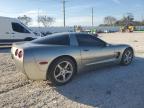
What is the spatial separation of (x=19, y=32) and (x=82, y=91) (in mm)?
11710

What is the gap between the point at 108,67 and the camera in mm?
8008

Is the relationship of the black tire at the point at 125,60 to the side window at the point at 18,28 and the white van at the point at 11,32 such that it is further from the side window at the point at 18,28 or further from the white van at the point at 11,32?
the side window at the point at 18,28

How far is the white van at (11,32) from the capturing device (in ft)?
53.4

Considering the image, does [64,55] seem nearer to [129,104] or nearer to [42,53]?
[42,53]

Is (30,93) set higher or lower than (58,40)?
lower

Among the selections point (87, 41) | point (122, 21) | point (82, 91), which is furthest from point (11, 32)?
point (122, 21)

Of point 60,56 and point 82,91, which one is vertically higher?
point 60,56

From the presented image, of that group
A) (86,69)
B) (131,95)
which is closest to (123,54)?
(86,69)

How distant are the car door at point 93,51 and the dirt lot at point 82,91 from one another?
0.43m

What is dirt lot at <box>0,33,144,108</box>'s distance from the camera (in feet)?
16.0

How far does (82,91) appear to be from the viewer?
18.5 ft

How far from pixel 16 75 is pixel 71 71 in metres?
1.78

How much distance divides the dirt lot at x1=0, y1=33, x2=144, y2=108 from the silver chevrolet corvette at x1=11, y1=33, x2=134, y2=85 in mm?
320

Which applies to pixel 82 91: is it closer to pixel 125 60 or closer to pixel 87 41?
pixel 87 41
